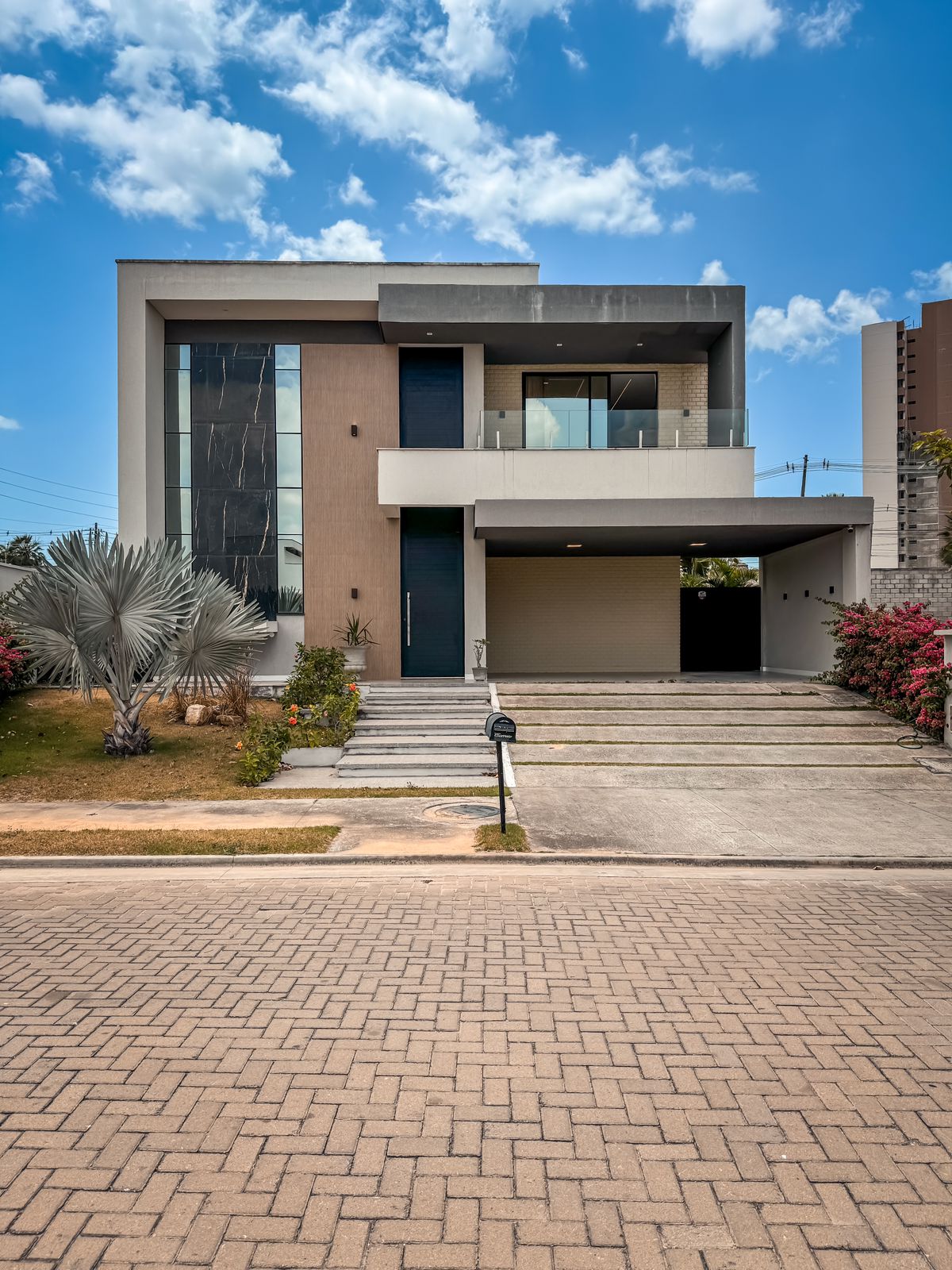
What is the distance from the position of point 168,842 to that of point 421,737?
5564 millimetres

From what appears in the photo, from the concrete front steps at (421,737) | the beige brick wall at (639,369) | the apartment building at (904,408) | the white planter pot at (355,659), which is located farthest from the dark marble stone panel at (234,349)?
the apartment building at (904,408)

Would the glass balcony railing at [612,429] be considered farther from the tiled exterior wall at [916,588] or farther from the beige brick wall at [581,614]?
the beige brick wall at [581,614]

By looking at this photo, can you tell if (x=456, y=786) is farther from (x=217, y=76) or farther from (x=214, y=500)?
(x=217, y=76)

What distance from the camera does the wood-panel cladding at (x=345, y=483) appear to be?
1775 centimetres

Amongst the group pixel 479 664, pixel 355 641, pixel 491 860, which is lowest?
pixel 491 860

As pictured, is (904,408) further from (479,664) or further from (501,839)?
(501,839)

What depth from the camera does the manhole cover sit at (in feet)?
29.2

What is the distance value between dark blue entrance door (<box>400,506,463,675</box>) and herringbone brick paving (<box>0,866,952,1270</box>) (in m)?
11.8

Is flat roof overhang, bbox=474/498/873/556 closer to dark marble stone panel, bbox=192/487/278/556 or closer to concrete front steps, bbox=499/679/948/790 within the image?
concrete front steps, bbox=499/679/948/790

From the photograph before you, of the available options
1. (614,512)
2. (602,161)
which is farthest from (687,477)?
(602,161)

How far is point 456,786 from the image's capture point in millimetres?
10602

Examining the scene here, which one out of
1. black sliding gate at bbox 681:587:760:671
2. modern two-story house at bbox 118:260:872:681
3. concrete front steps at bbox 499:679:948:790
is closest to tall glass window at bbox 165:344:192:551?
modern two-story house at bbox 118:260:872:681

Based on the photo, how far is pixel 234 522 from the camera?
18.2 metres

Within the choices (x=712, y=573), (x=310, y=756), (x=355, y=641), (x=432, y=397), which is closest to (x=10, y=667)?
(x=310, y=756)
